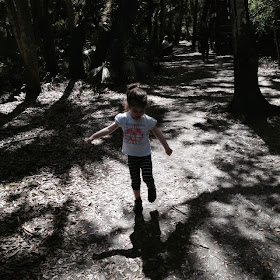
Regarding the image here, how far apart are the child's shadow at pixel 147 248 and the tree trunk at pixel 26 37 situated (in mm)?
7434

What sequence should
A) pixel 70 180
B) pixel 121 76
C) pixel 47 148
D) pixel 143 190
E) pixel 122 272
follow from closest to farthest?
pixel 122 272, pixel 143 190, pixel 70 180, pixel 47 148, pixel 121 76

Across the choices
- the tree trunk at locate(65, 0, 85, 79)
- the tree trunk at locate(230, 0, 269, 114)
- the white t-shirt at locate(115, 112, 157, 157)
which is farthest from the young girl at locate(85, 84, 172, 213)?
the tree trunk at locate(65, 0, 85, 79)

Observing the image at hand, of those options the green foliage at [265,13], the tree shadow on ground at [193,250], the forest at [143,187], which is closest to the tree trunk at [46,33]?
the forest at [143,187]

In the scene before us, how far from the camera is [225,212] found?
152 inches

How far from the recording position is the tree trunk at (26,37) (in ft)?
30.4

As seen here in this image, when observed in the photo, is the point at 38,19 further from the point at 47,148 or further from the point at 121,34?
the point at 47,148

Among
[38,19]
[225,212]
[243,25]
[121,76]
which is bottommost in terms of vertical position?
[225,212]

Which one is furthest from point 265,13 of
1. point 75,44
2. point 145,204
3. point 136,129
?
point 136,129

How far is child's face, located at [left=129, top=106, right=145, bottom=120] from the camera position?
3.23 metres

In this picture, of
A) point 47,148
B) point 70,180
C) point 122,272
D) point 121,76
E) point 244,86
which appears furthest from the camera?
point 121,76

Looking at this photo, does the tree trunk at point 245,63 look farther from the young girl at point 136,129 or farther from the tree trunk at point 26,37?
the tree trunk at point 26,37

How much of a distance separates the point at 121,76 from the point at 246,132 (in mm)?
6395

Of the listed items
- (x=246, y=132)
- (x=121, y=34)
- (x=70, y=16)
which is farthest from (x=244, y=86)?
(x=70, y=16)

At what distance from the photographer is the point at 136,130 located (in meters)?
3.38
